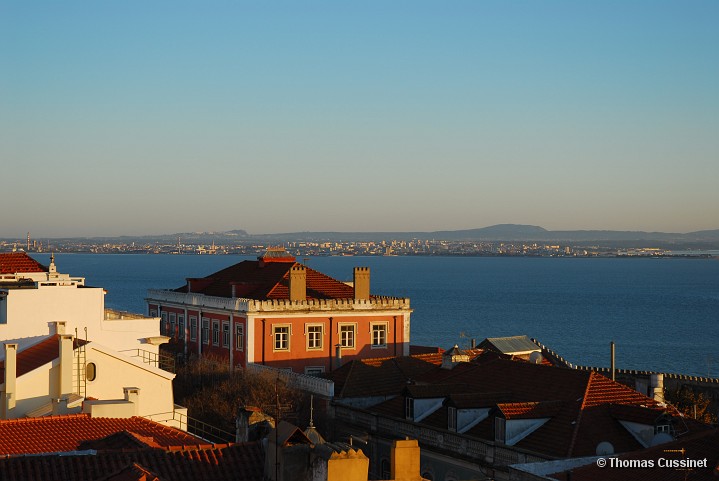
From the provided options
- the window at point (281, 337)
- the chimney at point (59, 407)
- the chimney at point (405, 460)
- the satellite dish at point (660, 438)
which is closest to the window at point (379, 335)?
the window at point (281, 337)

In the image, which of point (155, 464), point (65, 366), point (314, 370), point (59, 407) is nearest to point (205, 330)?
point (314, 370)

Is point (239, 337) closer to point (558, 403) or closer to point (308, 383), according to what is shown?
point (308, 383)

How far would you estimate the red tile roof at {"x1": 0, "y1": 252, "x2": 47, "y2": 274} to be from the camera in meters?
51.5

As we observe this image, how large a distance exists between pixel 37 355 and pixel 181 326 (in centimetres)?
2421

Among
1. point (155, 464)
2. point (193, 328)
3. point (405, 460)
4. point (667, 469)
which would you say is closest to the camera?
point (405, 460)

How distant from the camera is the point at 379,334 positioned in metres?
53.8

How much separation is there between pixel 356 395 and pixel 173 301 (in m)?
18.8

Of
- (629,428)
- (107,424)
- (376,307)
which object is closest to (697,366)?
(376,307)

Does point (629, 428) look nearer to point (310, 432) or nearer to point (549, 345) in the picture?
point (310, 432)

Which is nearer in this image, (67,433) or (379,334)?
(67,433)

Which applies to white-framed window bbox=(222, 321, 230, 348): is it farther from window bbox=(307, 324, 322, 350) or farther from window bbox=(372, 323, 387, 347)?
window bbox=(372, 323, 387, 347)

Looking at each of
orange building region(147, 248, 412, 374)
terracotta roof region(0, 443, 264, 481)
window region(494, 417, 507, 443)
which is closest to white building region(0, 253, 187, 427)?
terracotta roof region(0, 443, 264, 481)

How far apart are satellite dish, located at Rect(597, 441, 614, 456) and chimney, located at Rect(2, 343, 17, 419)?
15333 mm

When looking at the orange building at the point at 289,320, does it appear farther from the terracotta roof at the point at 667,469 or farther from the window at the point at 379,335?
the terracotta roof at the point at 667,469
